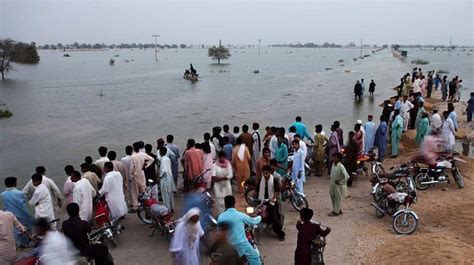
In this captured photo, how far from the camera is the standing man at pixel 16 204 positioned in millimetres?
7664

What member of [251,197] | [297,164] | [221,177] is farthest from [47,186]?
[297,164]

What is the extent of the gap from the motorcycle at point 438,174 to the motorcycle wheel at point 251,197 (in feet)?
14.8

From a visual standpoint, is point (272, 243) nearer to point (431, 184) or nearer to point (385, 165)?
point (431, 184)

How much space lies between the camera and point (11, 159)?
662 inches

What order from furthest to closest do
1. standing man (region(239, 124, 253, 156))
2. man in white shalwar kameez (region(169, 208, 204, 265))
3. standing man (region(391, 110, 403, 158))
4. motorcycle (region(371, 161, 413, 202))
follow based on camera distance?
standing man (region(391, 110, 403, 158))
standing man (region(239, 124, 253, 156))
motorcycle (region(371, 161, 413, 202))
man in white shalwar kameez (region(169, 208, 204, 265))

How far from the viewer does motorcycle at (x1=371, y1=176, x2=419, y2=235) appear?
8.18 m

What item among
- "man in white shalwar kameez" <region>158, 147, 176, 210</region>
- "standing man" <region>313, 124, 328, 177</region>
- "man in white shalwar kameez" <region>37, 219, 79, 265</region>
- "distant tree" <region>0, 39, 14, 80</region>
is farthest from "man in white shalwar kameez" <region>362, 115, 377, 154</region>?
"distant tree" <region>0, 39, 14, 80</region>

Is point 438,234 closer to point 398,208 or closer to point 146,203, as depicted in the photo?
point 398,208

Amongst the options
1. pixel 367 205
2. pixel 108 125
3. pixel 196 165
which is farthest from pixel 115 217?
pixel 108 125

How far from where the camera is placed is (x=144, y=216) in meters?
9.08

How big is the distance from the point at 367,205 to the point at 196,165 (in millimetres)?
4302

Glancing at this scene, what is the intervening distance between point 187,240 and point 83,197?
2.96m

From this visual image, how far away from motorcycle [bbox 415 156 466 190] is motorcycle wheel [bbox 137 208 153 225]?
22.6ft

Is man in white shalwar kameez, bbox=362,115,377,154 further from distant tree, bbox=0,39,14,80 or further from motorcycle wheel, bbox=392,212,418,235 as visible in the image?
distant tree, bbox=0,39,14,80
